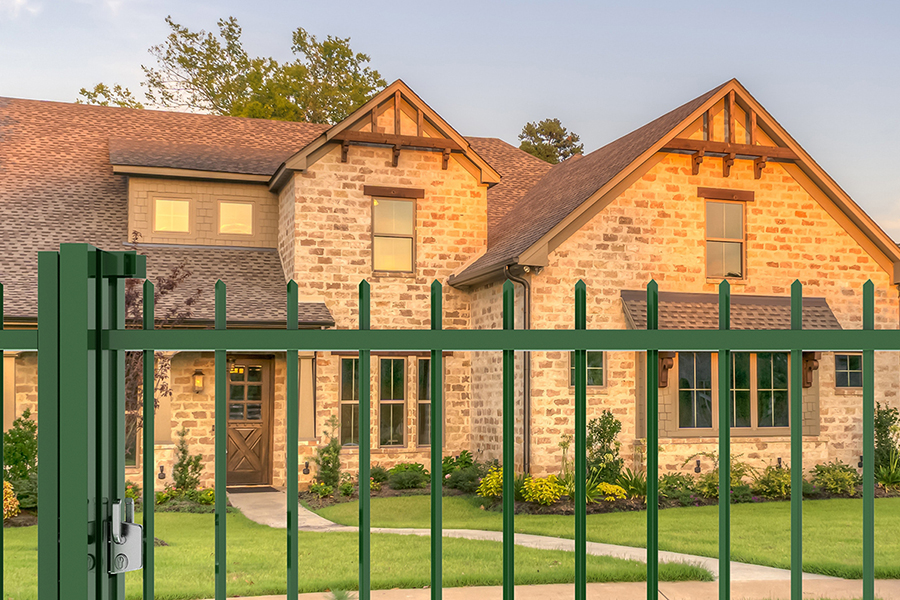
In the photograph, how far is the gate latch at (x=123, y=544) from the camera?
2283 mm

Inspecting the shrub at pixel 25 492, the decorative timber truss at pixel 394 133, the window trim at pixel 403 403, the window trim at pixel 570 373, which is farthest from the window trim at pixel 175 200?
the window trim at pixel 570 373

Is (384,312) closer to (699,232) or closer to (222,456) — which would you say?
(699,232)

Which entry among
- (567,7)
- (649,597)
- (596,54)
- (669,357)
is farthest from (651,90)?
(649,597)

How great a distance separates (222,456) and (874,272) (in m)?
16.8

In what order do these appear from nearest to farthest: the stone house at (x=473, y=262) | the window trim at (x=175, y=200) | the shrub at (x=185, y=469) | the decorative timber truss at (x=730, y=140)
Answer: the shrub at (x=185, y=469) < the stone house at (x=473, y=262) < the decorative timber truss at (x=730, y=140) < the window trim at (x=175, y=200)

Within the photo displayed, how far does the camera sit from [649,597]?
2.57m

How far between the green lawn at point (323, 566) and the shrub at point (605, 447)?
4510 millimetres

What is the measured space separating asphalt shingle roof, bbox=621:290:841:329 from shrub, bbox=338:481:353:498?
5757mm

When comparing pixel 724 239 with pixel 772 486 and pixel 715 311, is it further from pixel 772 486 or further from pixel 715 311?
pixel 772 486

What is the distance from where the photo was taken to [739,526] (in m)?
11.0

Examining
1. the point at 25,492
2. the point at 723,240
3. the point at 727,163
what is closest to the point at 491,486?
the point at 723,240

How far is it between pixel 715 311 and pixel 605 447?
3422mm

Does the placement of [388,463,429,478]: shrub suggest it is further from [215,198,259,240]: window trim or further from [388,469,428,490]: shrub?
[215,198,259,240]: window trim

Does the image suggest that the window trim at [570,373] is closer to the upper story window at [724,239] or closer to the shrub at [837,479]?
the upper story window at [724,239]
